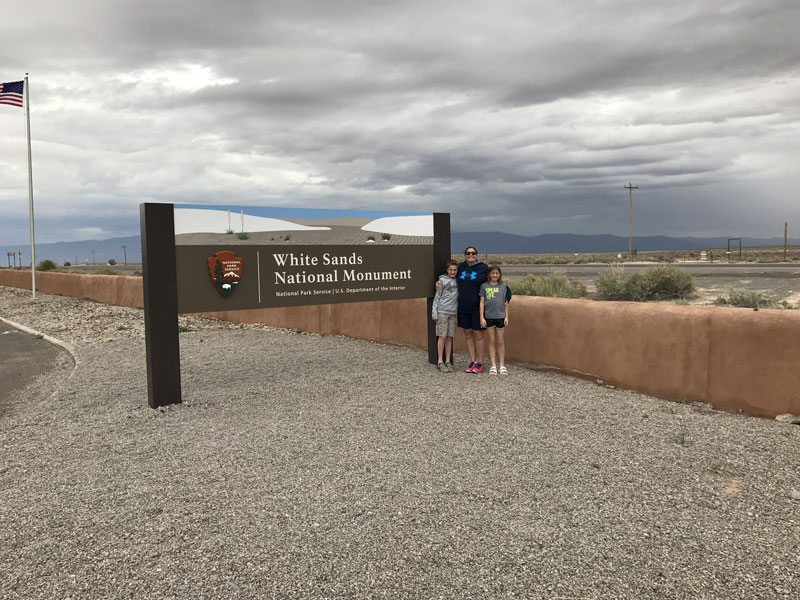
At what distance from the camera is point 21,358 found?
1109cm

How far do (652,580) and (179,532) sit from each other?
8.92ft

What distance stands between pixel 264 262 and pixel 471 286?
2.82 metres

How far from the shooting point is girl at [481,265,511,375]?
781 centimetres

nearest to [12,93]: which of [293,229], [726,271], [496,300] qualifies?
[293,229]

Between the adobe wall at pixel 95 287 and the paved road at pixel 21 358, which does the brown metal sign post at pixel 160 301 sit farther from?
the adobe wall at pixel 95 287

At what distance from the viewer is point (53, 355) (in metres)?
11.4

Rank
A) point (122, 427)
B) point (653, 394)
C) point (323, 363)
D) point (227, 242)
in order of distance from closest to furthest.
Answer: point (122, 427) < point (653, 394) < point (227, 242) < point (323, 363)

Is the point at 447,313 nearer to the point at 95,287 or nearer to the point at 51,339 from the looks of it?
the point at 51,339

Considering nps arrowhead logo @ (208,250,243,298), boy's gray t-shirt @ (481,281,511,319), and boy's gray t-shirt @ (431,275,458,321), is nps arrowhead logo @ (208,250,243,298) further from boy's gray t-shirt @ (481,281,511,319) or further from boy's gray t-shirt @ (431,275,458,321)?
boy's gray t-shirt @ (481,281,511,319)

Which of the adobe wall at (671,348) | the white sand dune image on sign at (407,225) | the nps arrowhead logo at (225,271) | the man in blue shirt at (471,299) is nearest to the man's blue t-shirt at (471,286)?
the man in blue shirt at (471,299)

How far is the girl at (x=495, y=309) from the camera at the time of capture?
7.81 metres

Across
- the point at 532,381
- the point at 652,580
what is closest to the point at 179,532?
the point at 652,580

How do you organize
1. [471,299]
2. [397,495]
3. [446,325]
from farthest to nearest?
[446,325] → [471,299] → [397,495]

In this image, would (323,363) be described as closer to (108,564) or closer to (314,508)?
(314,508)
